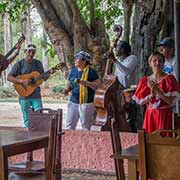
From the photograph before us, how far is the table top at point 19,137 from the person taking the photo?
3.74 meters

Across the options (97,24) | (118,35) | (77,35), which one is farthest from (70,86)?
(97,24)

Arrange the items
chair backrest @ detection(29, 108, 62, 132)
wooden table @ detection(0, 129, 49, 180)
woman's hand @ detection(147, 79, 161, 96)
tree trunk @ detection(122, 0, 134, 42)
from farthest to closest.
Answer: tree trunk @ detection(122, 0, 134, 42) < woman's hand @ detection(147, 79, 161, 96) < chair backrest @ detection(29, 108, 62, 132) < wooden table @ detection(0, 129, 49, 180)

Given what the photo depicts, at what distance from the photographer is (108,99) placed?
6043 mm

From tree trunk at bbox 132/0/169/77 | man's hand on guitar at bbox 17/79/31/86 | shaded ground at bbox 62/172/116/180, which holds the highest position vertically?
tree trunk at bbox 132/0/169/77

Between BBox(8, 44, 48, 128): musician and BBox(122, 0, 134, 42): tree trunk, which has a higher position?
BBox(122, 0, 134, 42): tree trunk

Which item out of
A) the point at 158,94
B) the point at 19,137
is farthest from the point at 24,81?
the point at 19,137

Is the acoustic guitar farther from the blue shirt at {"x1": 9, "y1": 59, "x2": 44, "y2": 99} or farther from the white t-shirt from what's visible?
the white t-shirt

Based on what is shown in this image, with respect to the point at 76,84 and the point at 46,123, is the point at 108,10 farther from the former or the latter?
the point at 46,123

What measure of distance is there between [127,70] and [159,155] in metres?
3.12

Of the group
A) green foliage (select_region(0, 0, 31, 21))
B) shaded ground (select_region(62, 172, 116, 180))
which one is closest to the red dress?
shaded ground (select_region(62, 172, 116, 180))

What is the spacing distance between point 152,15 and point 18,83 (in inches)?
75.6

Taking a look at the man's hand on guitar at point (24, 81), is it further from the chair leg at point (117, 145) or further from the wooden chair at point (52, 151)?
the chair leg at point (117, 145)

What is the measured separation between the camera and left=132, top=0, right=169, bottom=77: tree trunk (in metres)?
7.13

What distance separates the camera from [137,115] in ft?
22.5
